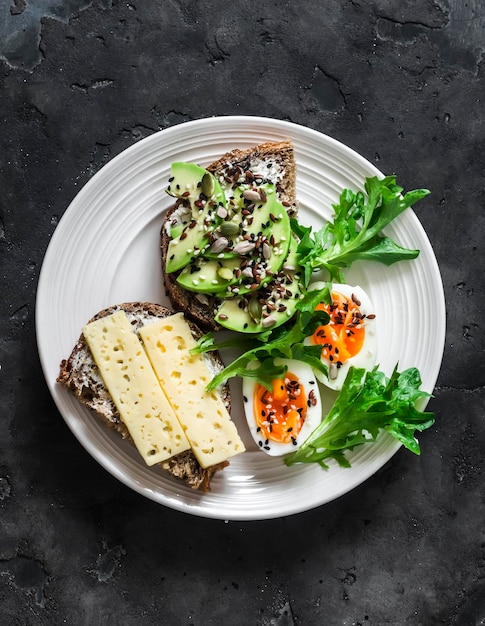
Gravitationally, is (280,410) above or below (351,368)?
below

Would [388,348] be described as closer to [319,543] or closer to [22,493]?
[319,543]

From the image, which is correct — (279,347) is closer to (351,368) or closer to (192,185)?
(351,368)

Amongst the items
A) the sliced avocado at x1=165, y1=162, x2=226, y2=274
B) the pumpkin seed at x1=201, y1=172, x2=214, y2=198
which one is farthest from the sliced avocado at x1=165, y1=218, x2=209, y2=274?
the pumpkin seed at x1=201, y1=172, x2=214, y2=198

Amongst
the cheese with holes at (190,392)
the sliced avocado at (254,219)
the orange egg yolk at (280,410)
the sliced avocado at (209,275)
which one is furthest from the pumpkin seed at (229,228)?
the orange egg yolk at (280,410)

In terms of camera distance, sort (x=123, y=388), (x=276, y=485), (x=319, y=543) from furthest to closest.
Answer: (x=319, y=543), (x=276, y=485), (x=123, y=388)

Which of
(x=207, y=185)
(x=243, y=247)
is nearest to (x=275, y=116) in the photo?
(x=207, y=185)

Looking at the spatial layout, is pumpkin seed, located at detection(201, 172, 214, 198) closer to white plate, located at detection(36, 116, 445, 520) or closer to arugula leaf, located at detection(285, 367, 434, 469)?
white plate, located at detection(36, 116, 445, 520)

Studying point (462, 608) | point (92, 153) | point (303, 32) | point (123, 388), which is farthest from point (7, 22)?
point (462, 608)
